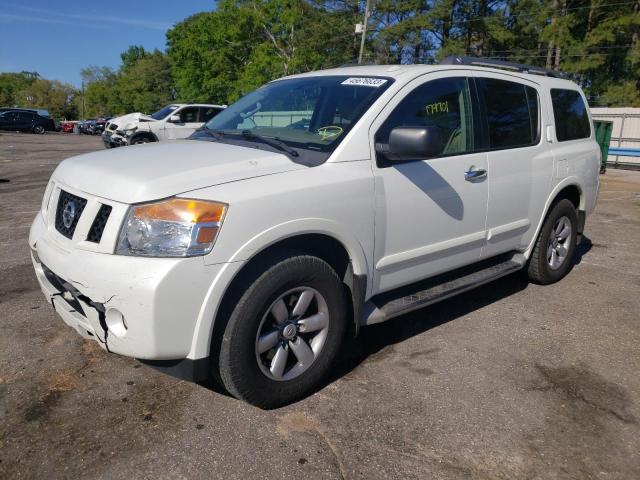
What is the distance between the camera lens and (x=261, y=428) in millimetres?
2631

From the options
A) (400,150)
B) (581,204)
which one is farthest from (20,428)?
(581,204)

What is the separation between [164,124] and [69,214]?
48.2 feet

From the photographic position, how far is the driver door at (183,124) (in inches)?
652

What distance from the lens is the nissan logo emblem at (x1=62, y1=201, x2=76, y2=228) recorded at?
105 inches

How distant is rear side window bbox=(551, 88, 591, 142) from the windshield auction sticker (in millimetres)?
2114

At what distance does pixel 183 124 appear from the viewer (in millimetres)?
16734

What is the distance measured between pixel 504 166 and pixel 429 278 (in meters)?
1.04

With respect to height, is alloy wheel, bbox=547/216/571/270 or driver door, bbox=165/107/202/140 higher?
driver door, bbox=165/107/202/140

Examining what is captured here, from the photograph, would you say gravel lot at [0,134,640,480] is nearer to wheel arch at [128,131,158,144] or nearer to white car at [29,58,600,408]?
white car at [29,58,600,408]

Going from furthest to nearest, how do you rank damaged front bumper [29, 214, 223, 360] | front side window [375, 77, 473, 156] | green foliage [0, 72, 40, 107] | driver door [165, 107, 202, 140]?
green foliage [0, 72, 40, 107], driver door [165, 107, 202, 140], front side window [375, 77, 473, 156], damaged front bumper [29, 214, 223, 360]

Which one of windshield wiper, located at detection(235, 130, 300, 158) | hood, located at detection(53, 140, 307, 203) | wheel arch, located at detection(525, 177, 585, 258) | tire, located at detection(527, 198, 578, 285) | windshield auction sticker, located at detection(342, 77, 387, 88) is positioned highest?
windshield auction sticker, located at detection(342, 77, 387, 88)

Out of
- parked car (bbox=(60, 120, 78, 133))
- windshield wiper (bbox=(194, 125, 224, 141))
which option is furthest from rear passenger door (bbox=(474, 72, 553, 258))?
parked car (bbox=(60, 120, 78, 133))

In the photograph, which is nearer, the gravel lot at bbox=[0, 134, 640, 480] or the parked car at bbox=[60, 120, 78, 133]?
the gravel lot at bbox=[0, 134, 640, 480]

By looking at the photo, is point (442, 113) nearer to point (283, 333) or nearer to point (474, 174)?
point (474, 174)
